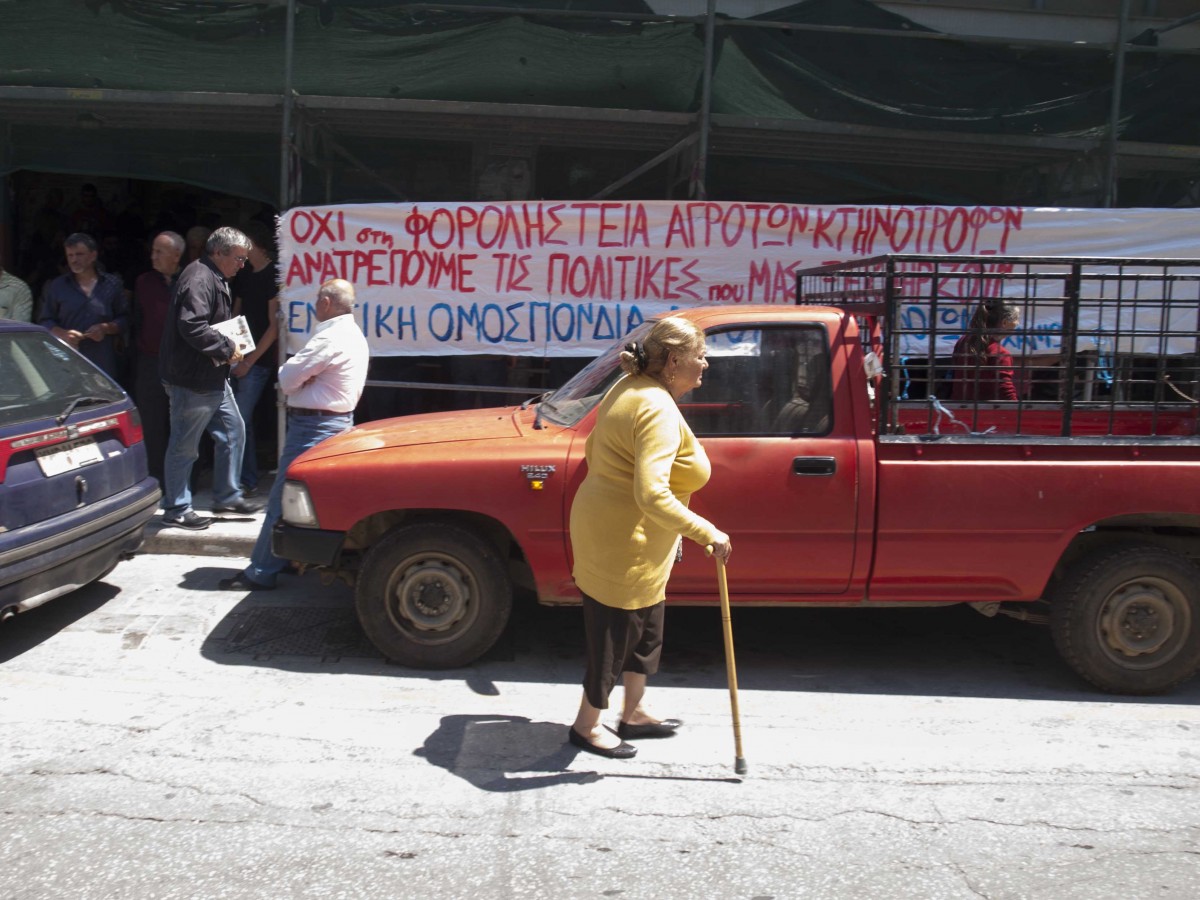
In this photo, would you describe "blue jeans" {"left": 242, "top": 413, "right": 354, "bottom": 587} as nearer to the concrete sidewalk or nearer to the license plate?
the concrete sidewalk

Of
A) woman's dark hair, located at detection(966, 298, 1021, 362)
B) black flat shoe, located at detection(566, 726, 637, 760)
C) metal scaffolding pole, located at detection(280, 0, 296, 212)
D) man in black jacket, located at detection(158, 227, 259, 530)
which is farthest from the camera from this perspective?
metal scaffolding pole, located at detection(280, 0, 296, 212)

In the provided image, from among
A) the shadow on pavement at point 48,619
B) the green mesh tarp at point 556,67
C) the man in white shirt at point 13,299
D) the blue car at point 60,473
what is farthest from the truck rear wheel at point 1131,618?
the man in white shirt at point 13,299

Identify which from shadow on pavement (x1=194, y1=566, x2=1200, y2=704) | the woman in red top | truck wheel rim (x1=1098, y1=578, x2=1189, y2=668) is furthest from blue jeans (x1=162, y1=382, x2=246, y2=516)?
truck wheel rim (x1=1098, y1=578, x2=1189, y2=668)

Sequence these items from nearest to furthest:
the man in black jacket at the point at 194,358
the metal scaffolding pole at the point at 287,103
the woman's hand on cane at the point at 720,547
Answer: the woman's hand on cane at the point at 720,547 → the man in black jacket at the point at 194,358 → the metal scaffolding pole at the point at 287,103

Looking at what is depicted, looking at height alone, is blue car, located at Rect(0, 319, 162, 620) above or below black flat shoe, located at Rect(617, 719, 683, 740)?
above

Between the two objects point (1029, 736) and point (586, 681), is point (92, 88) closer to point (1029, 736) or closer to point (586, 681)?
point (586, 681)

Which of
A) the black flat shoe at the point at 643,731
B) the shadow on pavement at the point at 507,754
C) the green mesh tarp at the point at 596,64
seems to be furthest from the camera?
the green mesh tarp at the point at 596,64

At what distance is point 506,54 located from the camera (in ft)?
26.5

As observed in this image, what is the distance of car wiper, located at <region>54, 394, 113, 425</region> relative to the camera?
18.1 feet

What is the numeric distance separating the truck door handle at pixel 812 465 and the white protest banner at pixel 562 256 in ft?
9.48

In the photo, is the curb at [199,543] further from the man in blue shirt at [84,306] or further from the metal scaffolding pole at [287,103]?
the metal scaffolding pole at [287,103]

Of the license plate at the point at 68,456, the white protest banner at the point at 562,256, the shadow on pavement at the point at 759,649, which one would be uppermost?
the white protest banner at the point at 562,256

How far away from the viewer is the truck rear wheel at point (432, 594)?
5.21m

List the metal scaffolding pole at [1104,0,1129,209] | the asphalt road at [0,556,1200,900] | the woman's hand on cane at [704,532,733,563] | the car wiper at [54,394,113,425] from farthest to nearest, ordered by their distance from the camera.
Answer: the metal scaffolding pole at [1104,0,1129,209]
the car wiper at [54,394,113,425]
the woman's hand on cane at [704,532,733,563]
the asphalt road at [0,556,1200,900]
